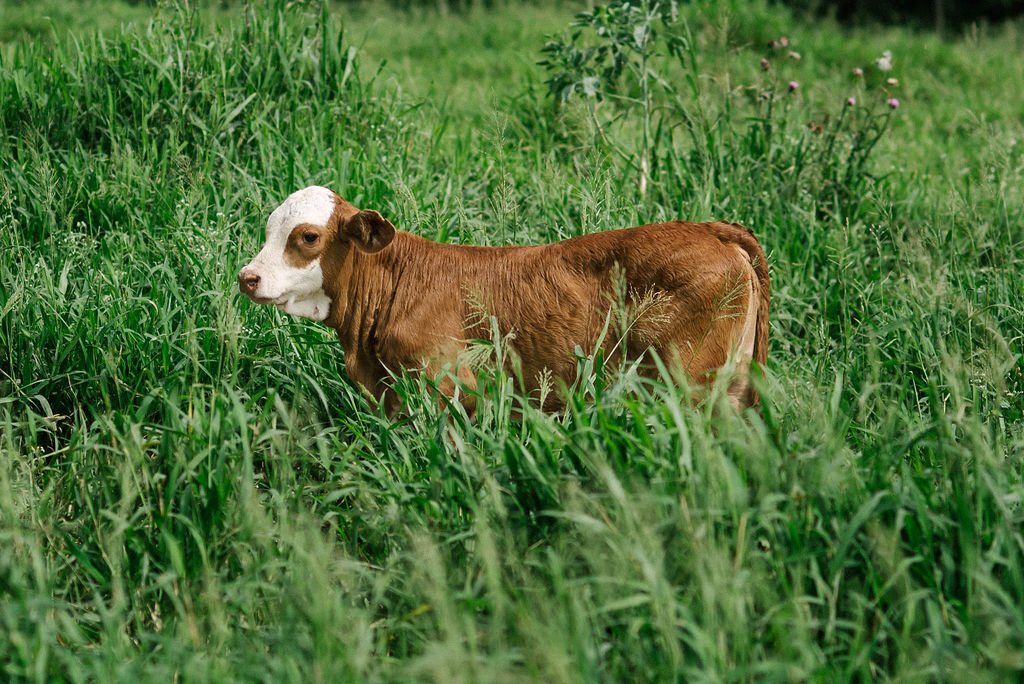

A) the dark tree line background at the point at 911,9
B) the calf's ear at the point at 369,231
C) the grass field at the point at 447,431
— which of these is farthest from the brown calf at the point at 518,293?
the dark tree line background at the point at 911,9

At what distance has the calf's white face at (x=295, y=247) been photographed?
3439 mm

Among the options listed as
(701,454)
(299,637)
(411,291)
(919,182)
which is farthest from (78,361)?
(919,182)

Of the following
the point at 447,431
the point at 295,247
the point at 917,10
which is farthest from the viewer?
the point at 917,10

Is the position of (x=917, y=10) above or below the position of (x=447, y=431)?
above

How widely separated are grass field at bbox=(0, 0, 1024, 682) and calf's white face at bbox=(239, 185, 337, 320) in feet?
1.13

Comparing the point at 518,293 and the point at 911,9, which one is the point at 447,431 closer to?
the point at 518,293

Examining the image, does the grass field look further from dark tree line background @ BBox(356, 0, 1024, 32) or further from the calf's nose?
dark tree line background @ BBox(356, 0, 1024, 32)

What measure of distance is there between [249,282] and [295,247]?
235 millimetres

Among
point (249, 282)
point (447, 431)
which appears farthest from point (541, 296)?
point (249, 282)

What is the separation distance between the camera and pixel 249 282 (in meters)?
3.34

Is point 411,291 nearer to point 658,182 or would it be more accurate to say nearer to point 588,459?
point 588,459

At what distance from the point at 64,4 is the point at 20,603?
10.2 m

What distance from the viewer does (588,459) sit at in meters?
2.77

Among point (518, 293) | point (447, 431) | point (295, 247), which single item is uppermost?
point (295, 247)
